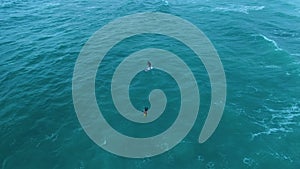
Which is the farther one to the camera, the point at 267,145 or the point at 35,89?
the point at 35,89

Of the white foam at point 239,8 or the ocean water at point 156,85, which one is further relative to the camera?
the white foam at point 239,8

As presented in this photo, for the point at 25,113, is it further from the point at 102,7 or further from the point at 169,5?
the point at 169,5

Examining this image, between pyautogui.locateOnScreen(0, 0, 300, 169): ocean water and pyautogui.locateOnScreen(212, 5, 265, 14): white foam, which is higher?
pyautogui.locateOnScreen(212, 5, 265, 14): white foam

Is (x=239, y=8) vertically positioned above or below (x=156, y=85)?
above

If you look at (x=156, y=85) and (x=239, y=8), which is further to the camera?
(x=239, y=8)

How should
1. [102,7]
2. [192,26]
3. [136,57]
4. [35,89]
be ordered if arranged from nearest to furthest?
[35,89] → [136,57] → [192,26] → [102,7]

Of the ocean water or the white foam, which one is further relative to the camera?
the white foam

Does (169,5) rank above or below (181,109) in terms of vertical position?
above

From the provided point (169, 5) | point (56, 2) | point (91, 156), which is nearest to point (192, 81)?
point (91, 156)
